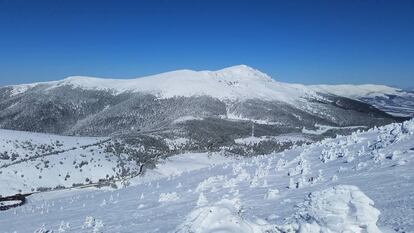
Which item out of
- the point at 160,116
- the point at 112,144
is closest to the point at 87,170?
the point at 112,144

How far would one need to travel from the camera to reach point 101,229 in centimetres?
1557

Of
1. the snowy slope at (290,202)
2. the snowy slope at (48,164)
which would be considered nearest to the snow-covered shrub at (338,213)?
the snowy slope at (290,202)

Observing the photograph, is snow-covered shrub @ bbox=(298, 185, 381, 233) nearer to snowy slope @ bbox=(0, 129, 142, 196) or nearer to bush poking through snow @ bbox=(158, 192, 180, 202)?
bush poking through snow @ bbox=(158, 192, 180, 202)

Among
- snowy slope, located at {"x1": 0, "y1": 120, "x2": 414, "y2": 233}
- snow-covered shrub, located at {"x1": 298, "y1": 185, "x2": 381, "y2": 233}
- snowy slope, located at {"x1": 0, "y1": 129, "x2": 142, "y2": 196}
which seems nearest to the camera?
snow-covered shrub, located at {"x1": 298, "y1": 185, "x2": 381, "y2": 233}

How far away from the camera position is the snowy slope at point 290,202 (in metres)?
9.08

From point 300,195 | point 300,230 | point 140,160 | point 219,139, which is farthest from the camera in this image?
point 219,139

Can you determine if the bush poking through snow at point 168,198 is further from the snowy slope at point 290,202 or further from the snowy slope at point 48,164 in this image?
the snowy slope at point 48,164

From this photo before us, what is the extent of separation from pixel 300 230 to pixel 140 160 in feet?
208

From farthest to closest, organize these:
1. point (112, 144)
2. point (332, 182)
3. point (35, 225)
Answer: point (112, 144), point (35, 225), point (332, 182)

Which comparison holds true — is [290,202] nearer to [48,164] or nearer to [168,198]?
[168,198]

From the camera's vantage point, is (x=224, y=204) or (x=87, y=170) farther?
(x=87, y=170)

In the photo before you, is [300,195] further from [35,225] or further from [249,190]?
[35,225]

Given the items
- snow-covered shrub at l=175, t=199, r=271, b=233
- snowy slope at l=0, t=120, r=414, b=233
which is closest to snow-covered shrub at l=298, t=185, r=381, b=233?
snowy slope at l=0, t=120, r=414, b=233

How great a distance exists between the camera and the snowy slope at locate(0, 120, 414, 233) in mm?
9078
